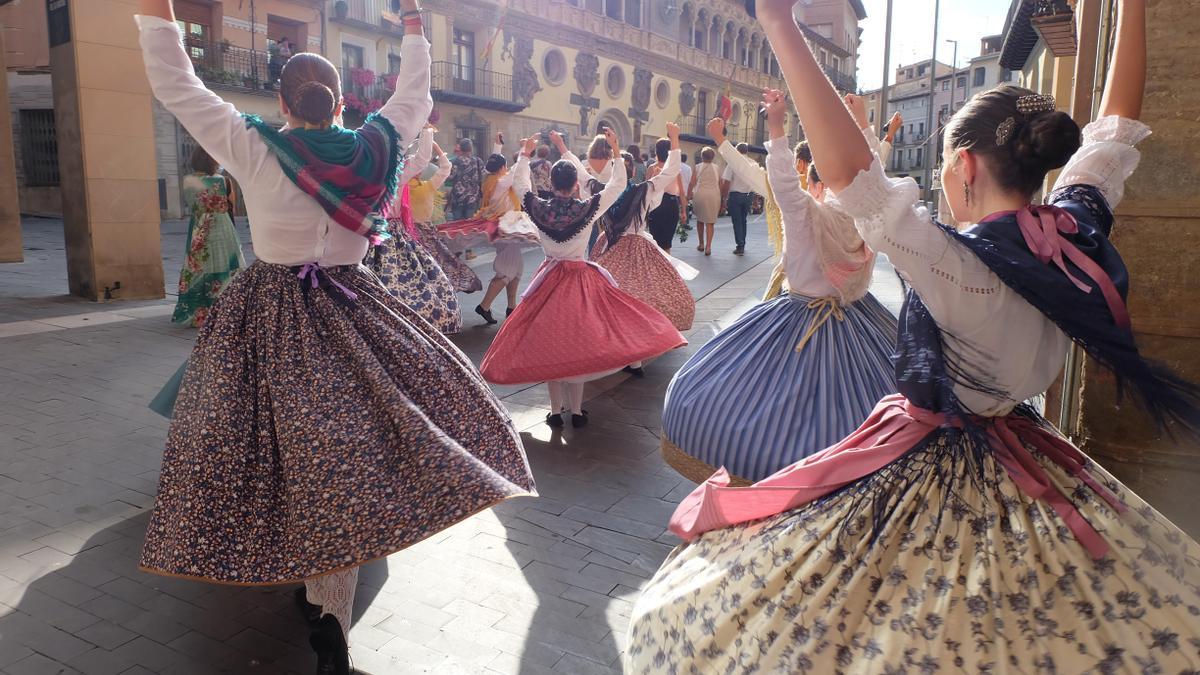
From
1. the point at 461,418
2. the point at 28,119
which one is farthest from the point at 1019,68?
the point at 28,119

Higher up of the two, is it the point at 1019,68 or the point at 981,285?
the point at 1019,68

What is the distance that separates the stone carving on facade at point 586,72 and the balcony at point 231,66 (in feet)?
34.4

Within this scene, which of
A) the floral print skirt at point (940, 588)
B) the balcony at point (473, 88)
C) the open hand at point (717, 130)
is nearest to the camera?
the floral print skirt at point (940, 588)

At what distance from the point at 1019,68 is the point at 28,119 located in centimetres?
2340

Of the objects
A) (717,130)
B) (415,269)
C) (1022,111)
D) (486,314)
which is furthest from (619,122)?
(1022,111)

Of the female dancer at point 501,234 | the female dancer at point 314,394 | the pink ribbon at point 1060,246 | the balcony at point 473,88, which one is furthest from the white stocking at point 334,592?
the balcony at point 473,88

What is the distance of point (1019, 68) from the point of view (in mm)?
19609

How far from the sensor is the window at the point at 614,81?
31.5 meters

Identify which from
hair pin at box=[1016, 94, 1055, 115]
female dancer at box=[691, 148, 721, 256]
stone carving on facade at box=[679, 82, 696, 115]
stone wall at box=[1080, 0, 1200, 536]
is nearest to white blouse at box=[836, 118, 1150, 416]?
hair pin at box=[1016, 94, 1055, 115]

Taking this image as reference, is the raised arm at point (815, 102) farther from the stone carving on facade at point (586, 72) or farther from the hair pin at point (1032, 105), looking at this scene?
the stone carving on facade at point (586, 72)

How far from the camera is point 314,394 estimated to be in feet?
8.36

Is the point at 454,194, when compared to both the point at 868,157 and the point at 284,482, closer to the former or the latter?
the point at 284,482

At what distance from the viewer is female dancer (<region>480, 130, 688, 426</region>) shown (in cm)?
498

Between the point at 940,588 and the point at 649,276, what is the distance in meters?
5.69
